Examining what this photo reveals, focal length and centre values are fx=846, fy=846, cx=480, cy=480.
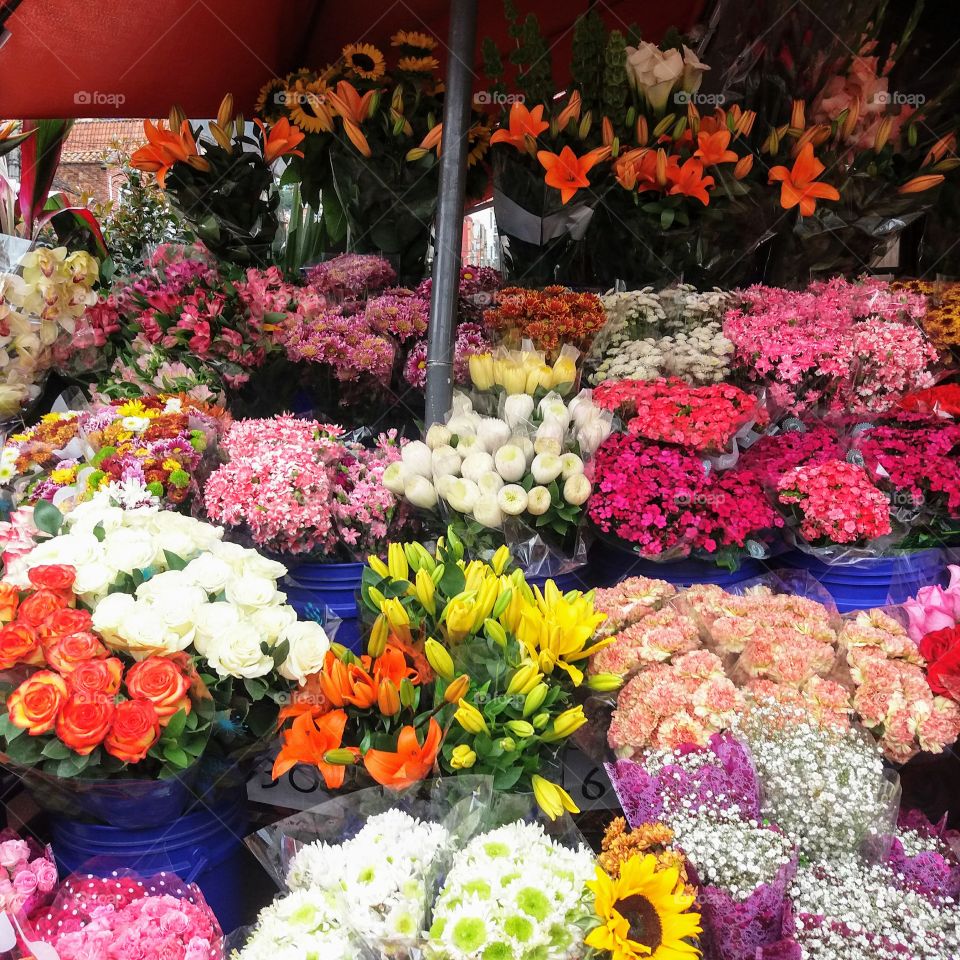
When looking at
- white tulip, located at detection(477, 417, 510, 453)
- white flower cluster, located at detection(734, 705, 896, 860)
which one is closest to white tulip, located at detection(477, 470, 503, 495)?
white tulip, located at detection(477, 417, 510, 453)

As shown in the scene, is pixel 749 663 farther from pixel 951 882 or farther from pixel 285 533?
pixel 285 533

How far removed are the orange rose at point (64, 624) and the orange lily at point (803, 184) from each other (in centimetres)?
208

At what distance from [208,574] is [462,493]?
58cm

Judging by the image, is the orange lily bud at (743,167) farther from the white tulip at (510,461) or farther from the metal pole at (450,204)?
the white tulip at (510,461)

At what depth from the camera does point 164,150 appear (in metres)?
2.51

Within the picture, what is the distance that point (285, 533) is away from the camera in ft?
6.09

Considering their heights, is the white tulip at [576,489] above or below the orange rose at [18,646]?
above

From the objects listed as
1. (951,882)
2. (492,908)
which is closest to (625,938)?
(492,908)

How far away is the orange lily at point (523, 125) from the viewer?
7.97 feet

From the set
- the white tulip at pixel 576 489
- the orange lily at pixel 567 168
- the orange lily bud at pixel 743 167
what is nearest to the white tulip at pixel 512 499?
the white tulip at pixel 576 489

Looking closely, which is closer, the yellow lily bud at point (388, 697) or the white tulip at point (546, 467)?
the yellow lily bud at point (388, 697)

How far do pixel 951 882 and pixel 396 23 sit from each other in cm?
300

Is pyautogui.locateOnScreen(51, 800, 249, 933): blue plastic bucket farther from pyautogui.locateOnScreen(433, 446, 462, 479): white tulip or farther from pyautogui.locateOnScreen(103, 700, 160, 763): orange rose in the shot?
pyautogui.locateOnScreen(433, 446, 462, 479): white tulip

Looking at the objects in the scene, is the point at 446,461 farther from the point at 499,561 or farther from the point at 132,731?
the point at 132,731
